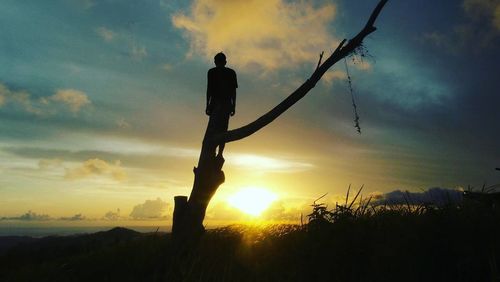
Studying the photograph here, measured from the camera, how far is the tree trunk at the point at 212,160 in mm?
9773

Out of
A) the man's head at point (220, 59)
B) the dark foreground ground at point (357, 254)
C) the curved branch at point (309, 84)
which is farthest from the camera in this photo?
the man's head at point (220, 59)

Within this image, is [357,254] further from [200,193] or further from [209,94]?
[209,94]

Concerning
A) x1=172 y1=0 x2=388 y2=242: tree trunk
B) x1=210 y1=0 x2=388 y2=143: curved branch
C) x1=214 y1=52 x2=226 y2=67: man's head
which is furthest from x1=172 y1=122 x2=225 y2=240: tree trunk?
x1=214 y1=52 x2=226 y2=67: man's head

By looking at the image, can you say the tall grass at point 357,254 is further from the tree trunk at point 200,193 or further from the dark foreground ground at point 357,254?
the tree trunk at point 200,193

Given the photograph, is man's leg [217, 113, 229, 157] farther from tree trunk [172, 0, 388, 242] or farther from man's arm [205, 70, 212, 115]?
man's arm [205, 70, 212, 115]

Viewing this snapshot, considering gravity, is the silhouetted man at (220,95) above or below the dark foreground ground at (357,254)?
above

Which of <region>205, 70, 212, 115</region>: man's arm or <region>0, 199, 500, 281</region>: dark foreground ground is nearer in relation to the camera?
<region>0, 199, 500, 281</region>: dark foreground ground

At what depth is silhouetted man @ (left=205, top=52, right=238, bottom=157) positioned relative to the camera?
10.5m

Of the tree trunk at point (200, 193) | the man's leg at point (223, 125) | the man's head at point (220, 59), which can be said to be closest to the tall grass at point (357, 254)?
the tree trunk at point (200, 193)

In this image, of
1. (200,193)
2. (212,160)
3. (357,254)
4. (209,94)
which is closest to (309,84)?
(209,94)

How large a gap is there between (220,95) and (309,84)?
7.64 feet

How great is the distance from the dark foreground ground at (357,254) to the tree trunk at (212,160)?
2.93 ft

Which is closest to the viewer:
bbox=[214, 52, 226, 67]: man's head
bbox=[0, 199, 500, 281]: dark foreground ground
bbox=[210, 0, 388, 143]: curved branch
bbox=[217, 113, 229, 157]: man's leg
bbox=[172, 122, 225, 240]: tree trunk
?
bbox=[0, 199, 500, 281]: dark foreground ground

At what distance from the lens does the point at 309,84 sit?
9.77 meters
